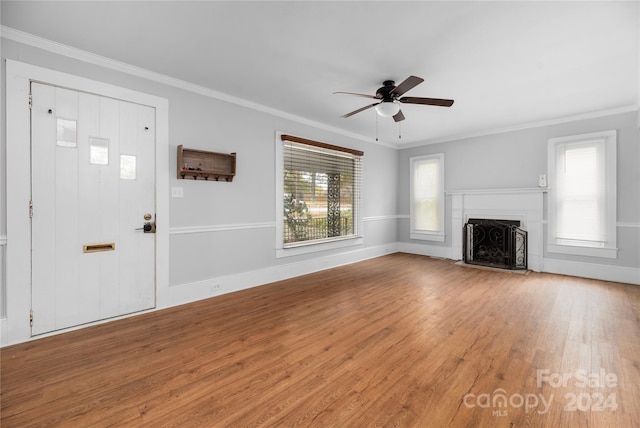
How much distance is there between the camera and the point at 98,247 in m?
2.82

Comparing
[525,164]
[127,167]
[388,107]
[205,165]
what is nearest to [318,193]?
[205,165]

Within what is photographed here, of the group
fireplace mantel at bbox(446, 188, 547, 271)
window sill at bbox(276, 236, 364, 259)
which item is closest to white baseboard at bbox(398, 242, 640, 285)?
fireplace mantel at bbox(446, 188, 547, 271)

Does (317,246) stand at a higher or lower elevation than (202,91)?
lower

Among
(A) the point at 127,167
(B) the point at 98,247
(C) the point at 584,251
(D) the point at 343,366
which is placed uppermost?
(A) the point at 127,167

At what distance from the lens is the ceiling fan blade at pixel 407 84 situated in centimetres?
252

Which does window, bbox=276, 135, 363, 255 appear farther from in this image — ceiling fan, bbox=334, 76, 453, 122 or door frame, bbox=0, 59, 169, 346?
door frame, bbox=0, 59, 169, 346

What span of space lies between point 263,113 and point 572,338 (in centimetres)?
448

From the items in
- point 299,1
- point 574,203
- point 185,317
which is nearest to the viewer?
point 299,1

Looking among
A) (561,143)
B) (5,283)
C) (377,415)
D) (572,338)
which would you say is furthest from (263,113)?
(561,143)

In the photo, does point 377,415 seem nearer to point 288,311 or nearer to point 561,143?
point 288,311

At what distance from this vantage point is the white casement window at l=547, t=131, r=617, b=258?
14.2 ft

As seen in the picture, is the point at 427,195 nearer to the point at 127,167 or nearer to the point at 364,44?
the point at 364,44

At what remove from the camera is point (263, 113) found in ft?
13.8

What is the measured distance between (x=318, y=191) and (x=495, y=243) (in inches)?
141
